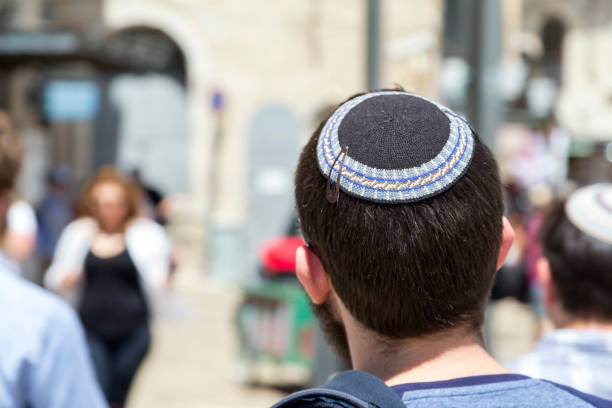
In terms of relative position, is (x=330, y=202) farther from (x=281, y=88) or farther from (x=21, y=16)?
(x=21, y=16)

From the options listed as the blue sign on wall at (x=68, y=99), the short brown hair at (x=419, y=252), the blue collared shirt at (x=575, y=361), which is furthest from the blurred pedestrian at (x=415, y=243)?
the blue sign on wall at (x=68, y=99)

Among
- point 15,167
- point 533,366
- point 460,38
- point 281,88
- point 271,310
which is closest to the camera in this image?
point 533,366

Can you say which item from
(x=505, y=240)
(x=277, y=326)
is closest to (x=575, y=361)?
(x=505, y=240)

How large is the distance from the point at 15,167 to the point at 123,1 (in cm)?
1372

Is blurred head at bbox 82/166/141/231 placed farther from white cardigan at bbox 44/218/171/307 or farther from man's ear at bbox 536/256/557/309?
man's ear at bbox 536/256/557/309

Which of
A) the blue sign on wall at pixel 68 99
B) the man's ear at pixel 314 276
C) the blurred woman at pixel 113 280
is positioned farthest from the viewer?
the blue sign on wall at pixel 68 99

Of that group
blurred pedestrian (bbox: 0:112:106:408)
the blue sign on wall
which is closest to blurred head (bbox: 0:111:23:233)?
blurred pedestrian (bbox: 0:112:106:408)

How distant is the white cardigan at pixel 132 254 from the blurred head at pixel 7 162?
261 cm

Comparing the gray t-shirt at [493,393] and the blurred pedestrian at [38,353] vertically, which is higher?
the gray t-shirt at [493,393]

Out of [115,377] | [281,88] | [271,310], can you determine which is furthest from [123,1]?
[115,377]

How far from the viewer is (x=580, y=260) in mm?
2262

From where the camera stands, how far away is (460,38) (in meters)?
4.13

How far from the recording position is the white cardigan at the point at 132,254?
17.2ft

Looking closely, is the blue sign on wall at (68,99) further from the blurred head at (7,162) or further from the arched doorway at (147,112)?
the blurred head at (7,162)
